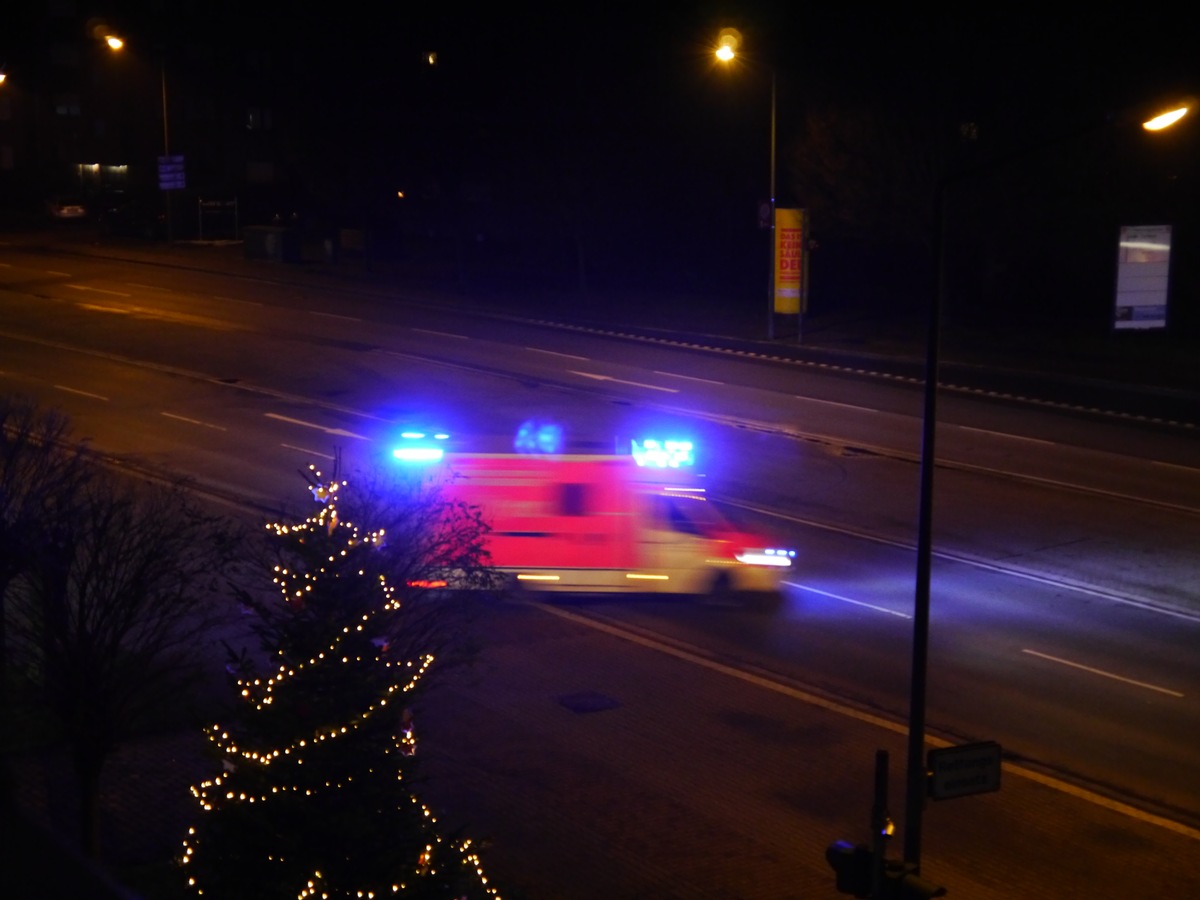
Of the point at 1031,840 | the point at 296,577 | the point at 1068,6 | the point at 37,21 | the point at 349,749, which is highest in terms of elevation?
the point at 37,21

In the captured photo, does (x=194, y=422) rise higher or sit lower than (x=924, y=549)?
lower

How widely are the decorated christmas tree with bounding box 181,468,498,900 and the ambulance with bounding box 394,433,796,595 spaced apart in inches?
371

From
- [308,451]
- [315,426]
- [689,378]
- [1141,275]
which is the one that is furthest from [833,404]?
[1141,275]

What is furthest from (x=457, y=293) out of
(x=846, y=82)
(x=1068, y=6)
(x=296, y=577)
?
(x=296, y=577)

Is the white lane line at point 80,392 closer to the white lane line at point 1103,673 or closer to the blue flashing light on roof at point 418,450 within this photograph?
the blue flashing light on roof at point 418,450

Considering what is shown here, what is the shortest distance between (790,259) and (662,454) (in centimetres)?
2602

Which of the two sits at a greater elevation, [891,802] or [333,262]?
[333,262]

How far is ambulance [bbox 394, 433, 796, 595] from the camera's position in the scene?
18.1 meters

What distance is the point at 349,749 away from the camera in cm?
789

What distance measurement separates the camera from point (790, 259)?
4328cm

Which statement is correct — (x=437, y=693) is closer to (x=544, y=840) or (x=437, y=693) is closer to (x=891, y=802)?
(x=544, y=840)

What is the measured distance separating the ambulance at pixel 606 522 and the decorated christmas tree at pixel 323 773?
371 inches

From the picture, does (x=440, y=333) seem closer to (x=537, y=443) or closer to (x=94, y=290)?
(x=94, y=290)

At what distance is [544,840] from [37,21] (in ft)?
293
